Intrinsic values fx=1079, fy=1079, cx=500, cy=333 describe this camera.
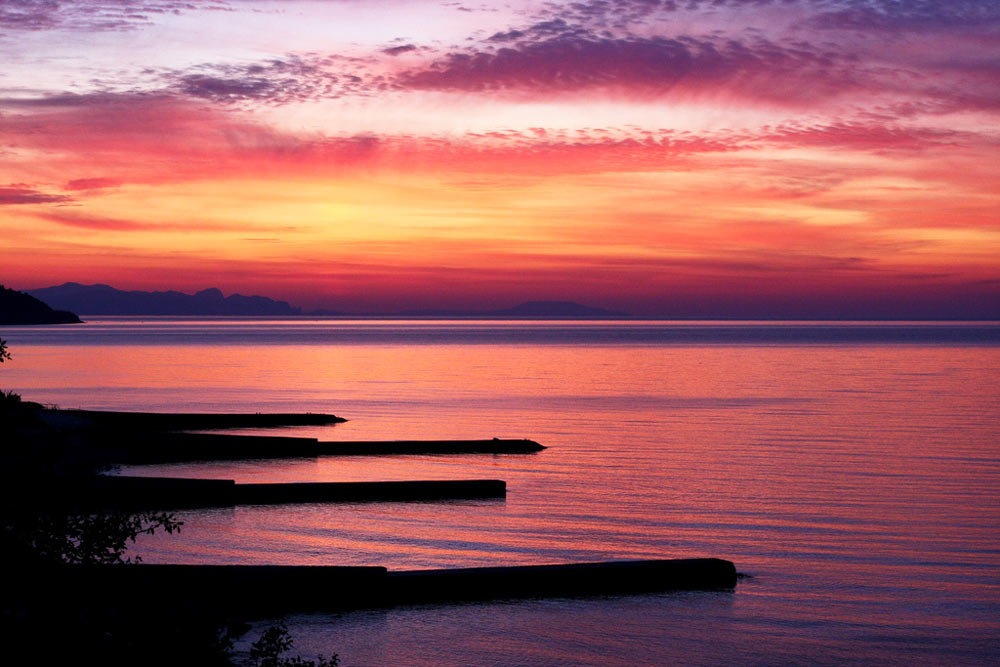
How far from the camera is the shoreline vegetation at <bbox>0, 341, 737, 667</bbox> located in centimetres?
1059

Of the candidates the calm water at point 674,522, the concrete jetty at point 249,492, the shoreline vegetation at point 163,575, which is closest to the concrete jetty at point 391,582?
the shoreline vegetation at point 163,575

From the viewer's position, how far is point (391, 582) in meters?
15.9

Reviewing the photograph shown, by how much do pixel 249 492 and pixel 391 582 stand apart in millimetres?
9611

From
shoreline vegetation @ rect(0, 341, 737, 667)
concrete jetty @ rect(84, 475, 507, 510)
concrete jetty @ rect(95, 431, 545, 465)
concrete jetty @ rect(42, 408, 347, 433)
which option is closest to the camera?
shoreline vegetation @ rect(0, 341, 737, 667)

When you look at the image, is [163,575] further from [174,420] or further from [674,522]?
[174,420]

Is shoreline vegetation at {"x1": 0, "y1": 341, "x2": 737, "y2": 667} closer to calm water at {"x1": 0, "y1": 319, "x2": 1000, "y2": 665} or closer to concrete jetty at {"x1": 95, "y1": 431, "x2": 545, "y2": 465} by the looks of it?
concrete jetty at {"x1": 95, "y1": 431, "x2": 545, "y2": 465}

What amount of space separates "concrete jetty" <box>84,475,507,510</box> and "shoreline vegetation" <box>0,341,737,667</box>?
26mm

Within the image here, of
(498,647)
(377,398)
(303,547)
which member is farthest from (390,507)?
(377,398)

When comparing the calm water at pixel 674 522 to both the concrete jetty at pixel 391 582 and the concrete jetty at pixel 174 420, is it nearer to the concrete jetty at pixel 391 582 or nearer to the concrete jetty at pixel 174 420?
the concrete jetty at pixel 391 582

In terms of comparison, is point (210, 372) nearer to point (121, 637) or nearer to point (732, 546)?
point (732, 546)

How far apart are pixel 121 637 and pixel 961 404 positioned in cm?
4765

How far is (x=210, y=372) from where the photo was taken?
3155 inches

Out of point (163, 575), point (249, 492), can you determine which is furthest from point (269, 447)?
point (163, 575)

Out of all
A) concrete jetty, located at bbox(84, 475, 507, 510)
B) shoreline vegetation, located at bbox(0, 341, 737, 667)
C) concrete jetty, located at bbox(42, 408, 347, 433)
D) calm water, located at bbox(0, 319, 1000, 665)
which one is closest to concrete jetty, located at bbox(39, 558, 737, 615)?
shoreline vegetation, located at bbox(0, 341, 737, 667)
